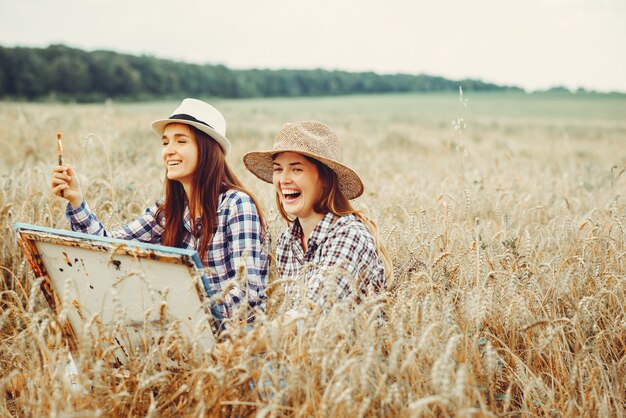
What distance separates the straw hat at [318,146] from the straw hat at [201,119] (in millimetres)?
401

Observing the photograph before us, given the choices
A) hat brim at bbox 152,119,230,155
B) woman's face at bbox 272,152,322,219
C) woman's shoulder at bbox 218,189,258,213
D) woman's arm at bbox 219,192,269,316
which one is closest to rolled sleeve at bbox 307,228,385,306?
woman's face at bbox 272,152,322,219

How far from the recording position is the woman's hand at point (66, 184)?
105 inches

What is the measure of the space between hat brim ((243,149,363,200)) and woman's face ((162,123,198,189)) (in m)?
0.29

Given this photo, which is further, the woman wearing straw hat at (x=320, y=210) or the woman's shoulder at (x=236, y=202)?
the woman's shoulder at (x=236, y=202)

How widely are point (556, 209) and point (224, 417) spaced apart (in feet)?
11.6

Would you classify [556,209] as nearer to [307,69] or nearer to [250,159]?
[250,159]

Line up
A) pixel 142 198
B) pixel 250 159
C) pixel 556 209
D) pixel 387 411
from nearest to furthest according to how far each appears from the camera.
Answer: pixel 387 411
pixel 250 159
pixel 142 198
pixel 556 209

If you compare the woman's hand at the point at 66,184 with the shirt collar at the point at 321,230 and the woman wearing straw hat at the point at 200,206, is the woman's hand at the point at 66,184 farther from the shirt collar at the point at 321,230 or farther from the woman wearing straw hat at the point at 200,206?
the shirt collar at the point at 321,230

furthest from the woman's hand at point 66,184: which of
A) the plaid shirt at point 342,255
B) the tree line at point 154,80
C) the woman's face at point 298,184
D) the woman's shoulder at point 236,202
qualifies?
the tree line at point 154,80

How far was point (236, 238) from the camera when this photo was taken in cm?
264

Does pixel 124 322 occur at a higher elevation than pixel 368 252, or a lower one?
lower

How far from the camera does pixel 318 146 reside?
249 cm

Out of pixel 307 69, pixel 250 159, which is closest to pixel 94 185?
pixel 250 159

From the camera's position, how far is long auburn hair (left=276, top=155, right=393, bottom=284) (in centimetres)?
260
